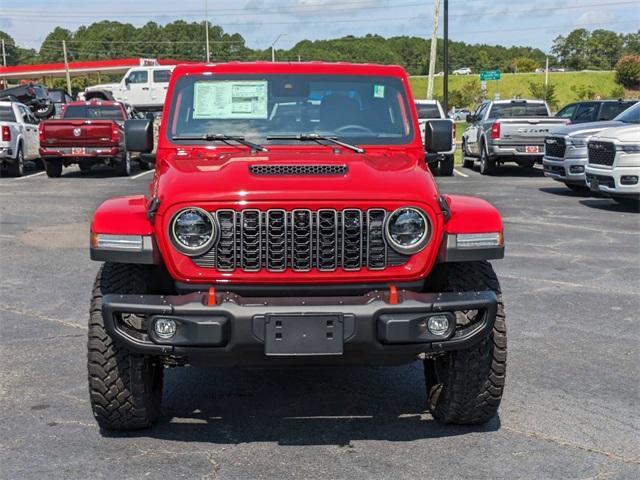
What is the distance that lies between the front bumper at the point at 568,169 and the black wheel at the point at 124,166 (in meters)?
9.53

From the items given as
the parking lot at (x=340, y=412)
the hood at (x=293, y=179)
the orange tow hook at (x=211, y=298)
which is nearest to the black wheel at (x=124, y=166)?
the parking lot at (x=340, y=412)

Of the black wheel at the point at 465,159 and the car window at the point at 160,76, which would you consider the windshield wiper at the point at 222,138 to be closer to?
the black wheel at the point at 465,159

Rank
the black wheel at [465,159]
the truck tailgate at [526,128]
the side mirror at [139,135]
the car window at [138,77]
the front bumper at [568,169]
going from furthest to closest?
the car window at [138,77], the black wheel at [465,159], the truck tailgate at [526,128], the front bumper at [568,169], the side mirror at [139,135]

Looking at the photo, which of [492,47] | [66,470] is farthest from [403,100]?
[492,47]

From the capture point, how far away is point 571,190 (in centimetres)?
1806

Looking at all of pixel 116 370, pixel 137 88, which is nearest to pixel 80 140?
pixel 116 370

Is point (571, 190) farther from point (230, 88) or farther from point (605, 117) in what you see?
point (230, 88)

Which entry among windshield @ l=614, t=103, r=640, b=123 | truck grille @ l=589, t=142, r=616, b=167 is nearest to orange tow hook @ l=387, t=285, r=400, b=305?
truck grille @ l=589, t=142, r=616, b=167

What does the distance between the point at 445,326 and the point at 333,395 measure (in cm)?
140

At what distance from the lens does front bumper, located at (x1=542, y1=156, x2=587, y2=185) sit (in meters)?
16.4

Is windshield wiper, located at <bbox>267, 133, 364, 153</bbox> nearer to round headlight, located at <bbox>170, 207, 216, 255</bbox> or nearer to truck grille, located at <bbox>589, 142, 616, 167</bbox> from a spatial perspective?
round headlight, located at <bbox>170, 207, 216, 255</bbox>

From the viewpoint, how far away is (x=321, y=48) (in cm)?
10562

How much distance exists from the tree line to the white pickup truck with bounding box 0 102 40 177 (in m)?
62.0

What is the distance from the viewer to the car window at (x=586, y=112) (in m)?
19.6
